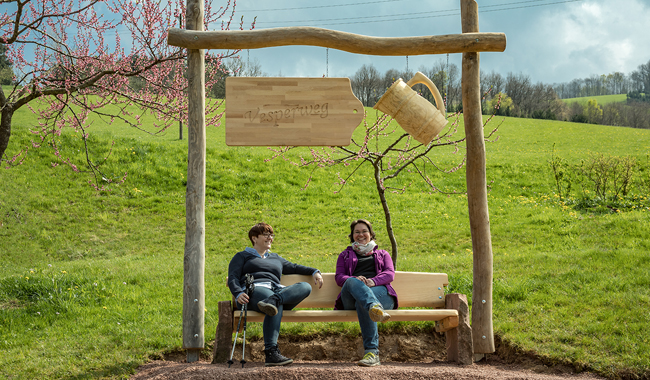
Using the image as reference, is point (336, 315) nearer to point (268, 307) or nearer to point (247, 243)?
point (268, 307)

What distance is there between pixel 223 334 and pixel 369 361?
1.21 meters

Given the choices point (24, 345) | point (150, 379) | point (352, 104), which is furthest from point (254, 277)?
point (24, 345)

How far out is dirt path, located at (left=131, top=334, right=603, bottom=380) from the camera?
329cm

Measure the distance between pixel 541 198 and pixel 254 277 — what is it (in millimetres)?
10546

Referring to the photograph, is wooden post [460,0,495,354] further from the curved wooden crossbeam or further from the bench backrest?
the bench backrest

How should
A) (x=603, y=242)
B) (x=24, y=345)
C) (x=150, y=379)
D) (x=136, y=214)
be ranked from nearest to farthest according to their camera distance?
(x=150, y=379)
(x=24, y=345)
(x=603, y=242)
(x=136, y=214)

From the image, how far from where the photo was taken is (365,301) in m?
3.71

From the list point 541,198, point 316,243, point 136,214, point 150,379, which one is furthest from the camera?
point 541,198

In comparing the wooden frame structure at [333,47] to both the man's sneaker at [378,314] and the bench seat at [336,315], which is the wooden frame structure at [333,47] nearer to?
the bench seat at [336,315]

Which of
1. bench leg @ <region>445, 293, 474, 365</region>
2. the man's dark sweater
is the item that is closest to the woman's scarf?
the man's dark sweater

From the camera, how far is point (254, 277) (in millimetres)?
3963

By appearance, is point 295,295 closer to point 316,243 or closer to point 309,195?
point 316,243

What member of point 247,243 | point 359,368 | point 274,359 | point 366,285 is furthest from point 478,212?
point 247,243

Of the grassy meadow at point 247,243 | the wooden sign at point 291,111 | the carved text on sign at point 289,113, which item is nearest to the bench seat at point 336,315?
the grassy meadow at point 247,243
